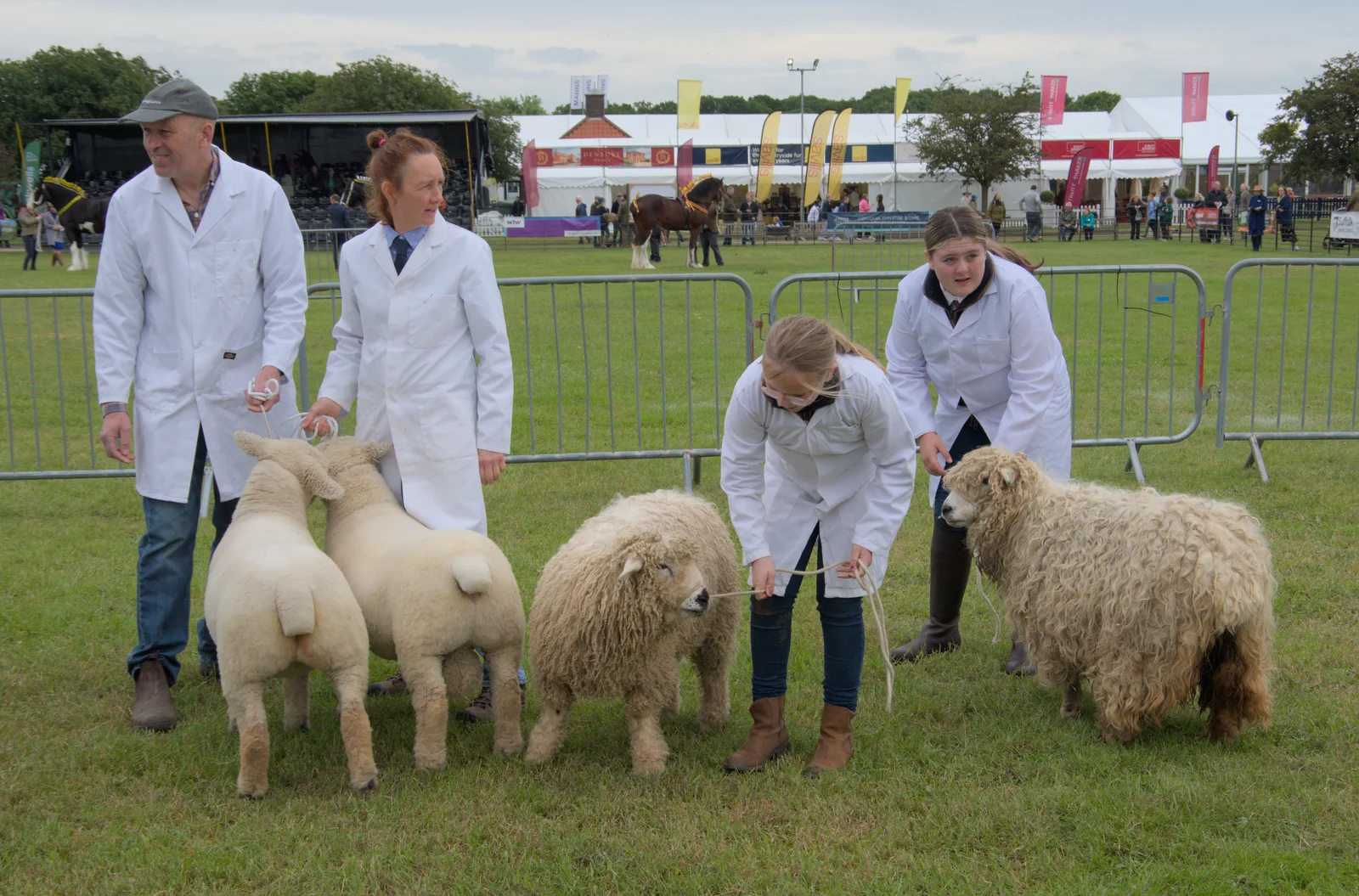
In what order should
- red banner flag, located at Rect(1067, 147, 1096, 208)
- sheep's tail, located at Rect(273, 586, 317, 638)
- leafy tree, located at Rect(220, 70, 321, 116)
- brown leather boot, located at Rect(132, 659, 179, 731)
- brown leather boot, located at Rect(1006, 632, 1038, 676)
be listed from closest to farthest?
sheep's tail, located at Rect(273, 586, 317, 638) → brown leather boot, located at Rect(132, 659, 179, 731) → brown leather boot, located at Rect(1006, 632, 1038, 676) → red banner flag, located at Rect(1067, 147, 1096, 208) → leafy tree, located at Rect(220, 70, 321, 116)

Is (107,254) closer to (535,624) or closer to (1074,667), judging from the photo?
(535,624)

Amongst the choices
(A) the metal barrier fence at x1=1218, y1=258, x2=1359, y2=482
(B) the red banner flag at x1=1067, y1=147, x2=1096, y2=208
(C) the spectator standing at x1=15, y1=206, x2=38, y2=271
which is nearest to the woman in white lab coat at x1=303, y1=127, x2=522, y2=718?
(A) the metal barrier fence at x1=1218, y1=258, x2=1359, y2=482

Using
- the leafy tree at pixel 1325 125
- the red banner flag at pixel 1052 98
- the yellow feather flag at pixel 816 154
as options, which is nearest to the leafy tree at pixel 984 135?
the red banner flag at pixel 1052 98

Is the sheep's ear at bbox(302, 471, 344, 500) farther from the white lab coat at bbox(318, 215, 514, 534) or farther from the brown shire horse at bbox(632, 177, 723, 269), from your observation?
the brown shire horse at bbox(632, 177, 723, 269)

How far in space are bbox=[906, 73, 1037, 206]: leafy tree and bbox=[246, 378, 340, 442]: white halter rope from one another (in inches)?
1734

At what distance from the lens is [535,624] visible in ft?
13.3

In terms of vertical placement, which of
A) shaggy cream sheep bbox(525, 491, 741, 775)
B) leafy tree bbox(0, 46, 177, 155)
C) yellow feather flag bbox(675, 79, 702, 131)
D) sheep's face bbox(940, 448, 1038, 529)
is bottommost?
shaggy cream sheep bbox(525, 491, 741, 775)

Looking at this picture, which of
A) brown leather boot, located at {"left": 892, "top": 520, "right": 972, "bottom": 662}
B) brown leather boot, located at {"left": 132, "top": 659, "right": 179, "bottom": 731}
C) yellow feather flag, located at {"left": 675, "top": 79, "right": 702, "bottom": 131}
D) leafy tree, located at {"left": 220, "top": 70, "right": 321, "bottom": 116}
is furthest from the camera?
leafy tree, located at {"left": 220, "top": 70, "right": 321, "bottom": 116}

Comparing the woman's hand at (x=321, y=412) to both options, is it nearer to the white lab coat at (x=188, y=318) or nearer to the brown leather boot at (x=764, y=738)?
the white lab coat at (x=188, y=318)

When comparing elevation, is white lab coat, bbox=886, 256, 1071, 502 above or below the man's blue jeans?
above

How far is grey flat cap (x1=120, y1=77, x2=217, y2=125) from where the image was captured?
160 inches

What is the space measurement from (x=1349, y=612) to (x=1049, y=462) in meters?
1.86

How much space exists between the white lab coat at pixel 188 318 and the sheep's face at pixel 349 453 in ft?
1.18

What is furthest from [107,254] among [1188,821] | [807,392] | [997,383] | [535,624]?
[1188,821]
